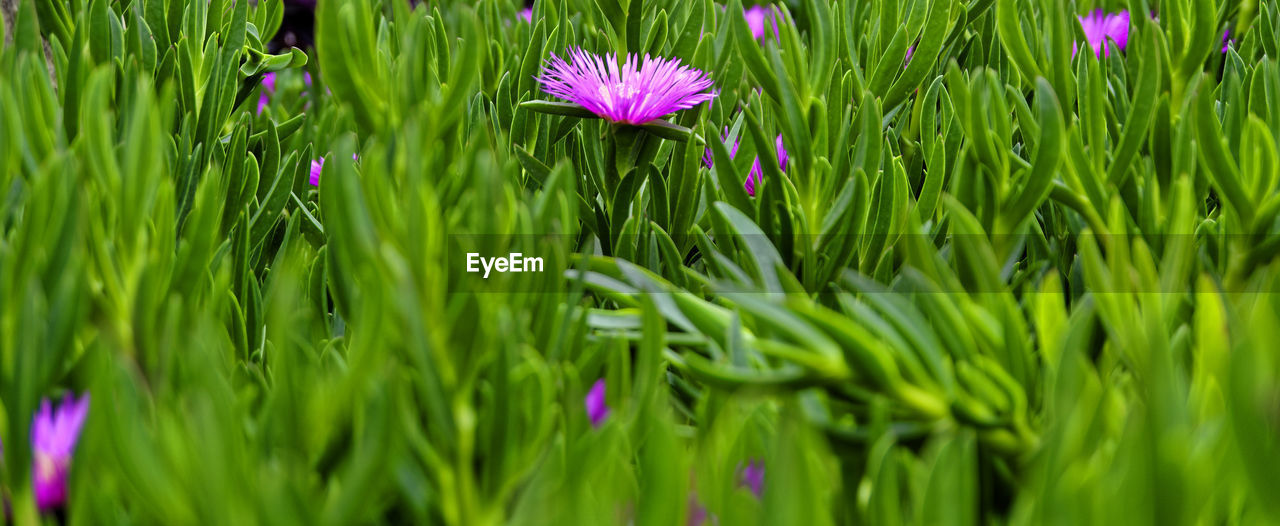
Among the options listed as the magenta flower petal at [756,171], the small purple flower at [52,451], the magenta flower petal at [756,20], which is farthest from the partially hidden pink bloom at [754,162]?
the magenta flower petal at [756,20]

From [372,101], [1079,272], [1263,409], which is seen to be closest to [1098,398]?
[1263,409]

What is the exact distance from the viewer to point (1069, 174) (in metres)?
0.50

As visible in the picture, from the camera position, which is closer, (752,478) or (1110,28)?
(752,478)

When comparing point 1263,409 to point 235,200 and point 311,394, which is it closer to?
point 311,394

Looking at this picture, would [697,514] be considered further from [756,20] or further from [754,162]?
[756,20]

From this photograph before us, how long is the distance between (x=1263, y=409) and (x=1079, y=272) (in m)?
0.24

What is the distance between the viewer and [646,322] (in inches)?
13.6

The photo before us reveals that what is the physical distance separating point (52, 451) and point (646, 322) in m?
0.20

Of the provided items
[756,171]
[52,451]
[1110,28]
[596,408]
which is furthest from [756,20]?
[52,451]

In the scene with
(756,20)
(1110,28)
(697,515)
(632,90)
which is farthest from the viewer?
(756,20)

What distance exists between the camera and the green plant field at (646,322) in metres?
0.29

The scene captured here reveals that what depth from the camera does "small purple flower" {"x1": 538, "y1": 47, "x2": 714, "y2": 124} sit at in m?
0.58

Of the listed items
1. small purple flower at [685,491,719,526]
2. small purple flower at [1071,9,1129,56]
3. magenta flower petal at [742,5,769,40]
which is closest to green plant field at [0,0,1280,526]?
small purple flower at [685,491,719,526]

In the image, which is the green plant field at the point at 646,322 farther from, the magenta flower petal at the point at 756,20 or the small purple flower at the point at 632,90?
the magenta flower petal at the point at 756,20
